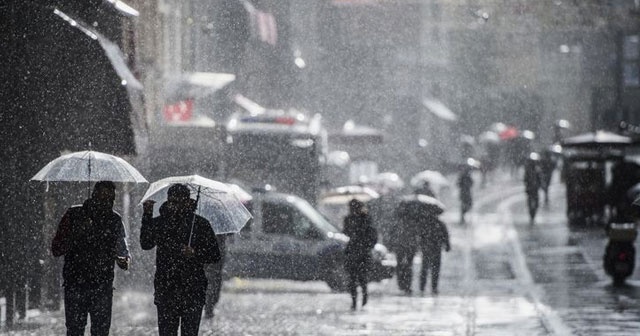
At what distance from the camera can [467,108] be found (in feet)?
323

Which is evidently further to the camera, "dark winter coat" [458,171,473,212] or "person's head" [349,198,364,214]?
"dark winter coat" [458,171,473,212]

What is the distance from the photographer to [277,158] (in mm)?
32250

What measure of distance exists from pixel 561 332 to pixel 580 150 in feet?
79.8

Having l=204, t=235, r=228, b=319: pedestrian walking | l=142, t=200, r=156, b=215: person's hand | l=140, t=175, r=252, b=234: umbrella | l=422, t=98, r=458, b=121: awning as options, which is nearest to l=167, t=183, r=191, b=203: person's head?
l=142, t=200, r=156, b=215: person's hand

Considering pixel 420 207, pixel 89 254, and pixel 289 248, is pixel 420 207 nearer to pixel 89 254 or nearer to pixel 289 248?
pixel 289 248

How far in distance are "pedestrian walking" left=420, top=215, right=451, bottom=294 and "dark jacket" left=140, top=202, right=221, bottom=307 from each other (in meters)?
12.5

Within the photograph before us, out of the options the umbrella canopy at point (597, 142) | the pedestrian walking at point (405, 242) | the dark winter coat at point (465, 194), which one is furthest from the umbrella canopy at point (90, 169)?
the dark winter coat at point (465, 194)

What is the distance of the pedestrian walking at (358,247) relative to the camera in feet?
71.2

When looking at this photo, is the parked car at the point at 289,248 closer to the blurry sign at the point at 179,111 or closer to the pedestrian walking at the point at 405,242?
the pedestrian walking at the point at 405,242

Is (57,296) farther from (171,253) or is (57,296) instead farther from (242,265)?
(171,253)

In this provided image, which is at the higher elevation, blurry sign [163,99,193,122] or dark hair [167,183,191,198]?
blurry sign [163,99,193,122]

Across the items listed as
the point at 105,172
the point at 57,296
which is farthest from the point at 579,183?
the point at 105,172

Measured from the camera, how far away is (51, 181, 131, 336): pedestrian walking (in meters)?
12.2

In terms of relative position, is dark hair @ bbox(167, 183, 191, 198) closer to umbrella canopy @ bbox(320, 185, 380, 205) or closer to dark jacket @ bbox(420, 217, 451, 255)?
dark jacket @ bbox(420, 217, 451, 255)
